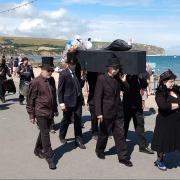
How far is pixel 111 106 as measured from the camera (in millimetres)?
8406

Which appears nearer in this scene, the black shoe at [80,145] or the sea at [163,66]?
the black shoe at [80,145]

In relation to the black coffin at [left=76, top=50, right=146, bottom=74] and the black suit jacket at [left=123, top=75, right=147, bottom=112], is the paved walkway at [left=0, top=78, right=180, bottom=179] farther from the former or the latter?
the black coffin at [left=76, top=50, right=146, bottom=74]

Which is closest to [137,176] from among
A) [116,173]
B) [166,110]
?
[116,173]

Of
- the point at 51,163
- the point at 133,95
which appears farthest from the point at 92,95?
the point at 51,163

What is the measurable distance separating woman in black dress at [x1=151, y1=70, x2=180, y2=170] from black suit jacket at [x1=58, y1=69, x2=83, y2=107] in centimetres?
221

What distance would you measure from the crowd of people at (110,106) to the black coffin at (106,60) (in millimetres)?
218

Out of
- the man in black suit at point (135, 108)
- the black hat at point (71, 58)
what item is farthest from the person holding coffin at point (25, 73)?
the man in black suit at point (135, 108)

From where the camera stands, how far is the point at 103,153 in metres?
8.89

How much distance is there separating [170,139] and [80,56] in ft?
9.99

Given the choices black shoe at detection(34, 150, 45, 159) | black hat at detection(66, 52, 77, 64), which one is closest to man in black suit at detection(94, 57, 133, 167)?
black shoe at detection(34, 150, 45, 159)

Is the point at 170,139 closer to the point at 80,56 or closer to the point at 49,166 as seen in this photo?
the point at 49,166

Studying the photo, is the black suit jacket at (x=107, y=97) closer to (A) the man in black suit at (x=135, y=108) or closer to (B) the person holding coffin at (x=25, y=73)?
(A) the man in black suit at (x=135, y=108)

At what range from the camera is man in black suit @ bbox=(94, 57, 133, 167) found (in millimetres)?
8367

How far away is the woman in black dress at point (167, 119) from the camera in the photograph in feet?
25.7
